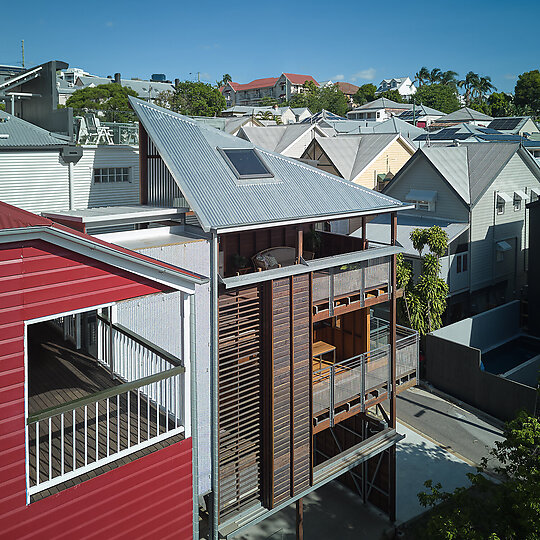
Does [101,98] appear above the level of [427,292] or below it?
above

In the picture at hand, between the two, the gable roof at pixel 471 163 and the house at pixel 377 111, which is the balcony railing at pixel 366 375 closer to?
the gable roof at pixel 471 163

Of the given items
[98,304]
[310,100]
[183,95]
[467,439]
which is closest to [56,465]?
[98,304]

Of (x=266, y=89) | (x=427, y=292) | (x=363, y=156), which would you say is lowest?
(x=427, y=292)

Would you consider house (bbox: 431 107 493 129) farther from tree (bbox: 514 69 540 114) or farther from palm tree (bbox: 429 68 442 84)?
palm tree (bbox: 429 68 442 84)

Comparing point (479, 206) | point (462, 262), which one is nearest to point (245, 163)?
point (462, 262)

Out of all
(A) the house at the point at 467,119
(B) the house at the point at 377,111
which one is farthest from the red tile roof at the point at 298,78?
(A) the house at the point at 467,119

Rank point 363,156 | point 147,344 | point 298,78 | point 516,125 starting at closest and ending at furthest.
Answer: point 147,344 < point 363,156 < point 516,125 < point 298,78

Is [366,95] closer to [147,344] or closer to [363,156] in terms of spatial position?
[363,156]
